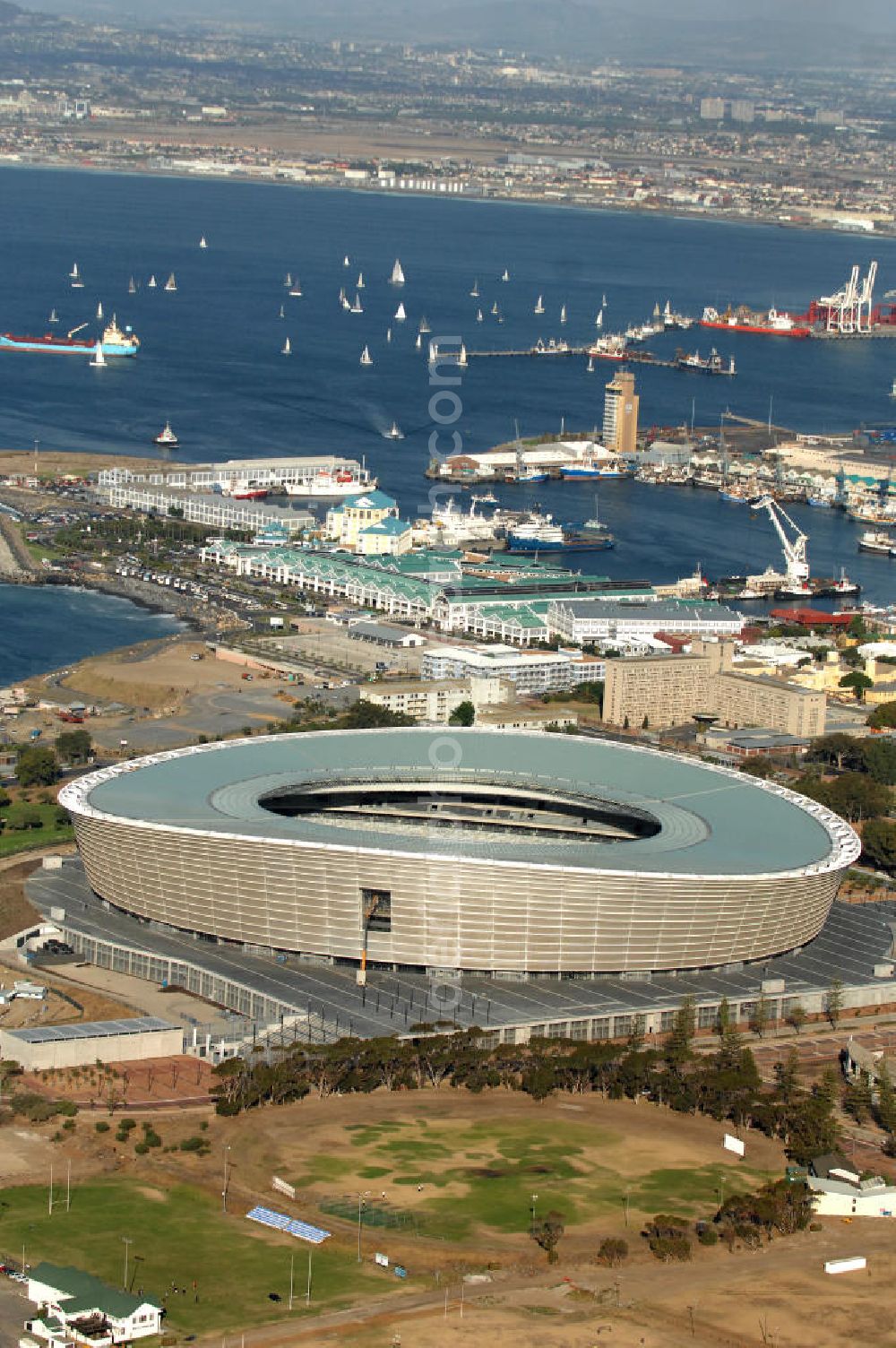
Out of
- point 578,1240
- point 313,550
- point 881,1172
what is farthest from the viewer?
point 313,550

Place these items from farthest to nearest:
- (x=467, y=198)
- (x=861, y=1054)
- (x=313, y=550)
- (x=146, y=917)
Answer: (x=467, y=198) → (x=313, y=550) → (x=146, y=917) → (x=861, y=1054)

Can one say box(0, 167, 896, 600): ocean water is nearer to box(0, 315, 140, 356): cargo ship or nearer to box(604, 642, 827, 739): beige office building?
box(0, 315, 140, 356): cargo ship

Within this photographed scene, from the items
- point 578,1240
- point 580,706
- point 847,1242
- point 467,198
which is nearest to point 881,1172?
point 847,1242

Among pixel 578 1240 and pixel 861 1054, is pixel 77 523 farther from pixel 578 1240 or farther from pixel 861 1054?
pixel 578 1240

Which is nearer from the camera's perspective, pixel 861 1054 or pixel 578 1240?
pixel 578 1240

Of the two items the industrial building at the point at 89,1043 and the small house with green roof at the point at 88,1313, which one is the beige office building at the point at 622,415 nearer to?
the industrial building at the point at 89,1043

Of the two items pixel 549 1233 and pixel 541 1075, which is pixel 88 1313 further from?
pixel 541 1075

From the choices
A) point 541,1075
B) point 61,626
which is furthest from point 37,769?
point 541,1075
